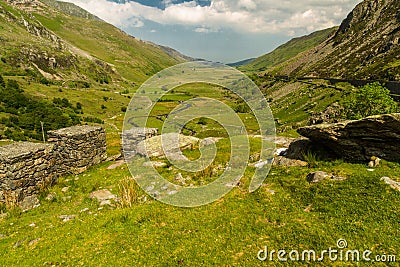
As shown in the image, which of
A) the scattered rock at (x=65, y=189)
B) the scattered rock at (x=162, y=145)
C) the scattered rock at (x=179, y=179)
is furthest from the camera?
the scattered rock at (x=162, y=145)

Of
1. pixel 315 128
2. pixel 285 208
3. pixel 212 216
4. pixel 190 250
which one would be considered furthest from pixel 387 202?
pixel 190 250

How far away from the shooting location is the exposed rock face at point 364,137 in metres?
14.4

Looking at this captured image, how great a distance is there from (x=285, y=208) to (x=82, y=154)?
61.3 ft

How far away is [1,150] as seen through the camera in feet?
59.9

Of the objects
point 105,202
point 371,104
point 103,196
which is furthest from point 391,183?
point 103,196

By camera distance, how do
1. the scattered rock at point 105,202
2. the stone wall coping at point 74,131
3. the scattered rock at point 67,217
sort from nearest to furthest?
1. the scattered rock at point 67,217
2. the scattered rock at point 105,202
3. the stone wall coping at point 74,131

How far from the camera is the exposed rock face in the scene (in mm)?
14424

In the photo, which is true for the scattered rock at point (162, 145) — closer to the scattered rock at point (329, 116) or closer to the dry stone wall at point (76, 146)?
the dry stone wall at point (76, 146)

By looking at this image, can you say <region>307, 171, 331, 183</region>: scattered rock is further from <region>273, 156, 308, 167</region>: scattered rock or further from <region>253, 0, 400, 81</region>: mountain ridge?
<region>253, 0, 400, 81</region>: mountain ridge

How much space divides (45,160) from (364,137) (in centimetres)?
2247

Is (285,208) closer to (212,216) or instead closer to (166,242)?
(212,216)

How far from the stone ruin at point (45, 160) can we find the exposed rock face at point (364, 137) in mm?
19414

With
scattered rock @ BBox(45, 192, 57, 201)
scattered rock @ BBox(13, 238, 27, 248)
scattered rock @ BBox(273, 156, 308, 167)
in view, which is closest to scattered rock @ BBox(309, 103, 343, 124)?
scattered rock @ BBox(273, 156, 308, 167)

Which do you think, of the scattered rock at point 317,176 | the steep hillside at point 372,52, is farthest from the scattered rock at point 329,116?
the steep hillside at point 372,52
